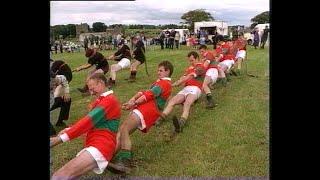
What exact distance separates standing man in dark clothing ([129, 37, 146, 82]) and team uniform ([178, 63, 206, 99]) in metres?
0.48

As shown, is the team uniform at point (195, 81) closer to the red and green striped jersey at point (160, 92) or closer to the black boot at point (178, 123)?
the red and green striped jersey at point (160, 92)

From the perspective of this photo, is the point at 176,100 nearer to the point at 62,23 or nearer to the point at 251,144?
the point at 251,144

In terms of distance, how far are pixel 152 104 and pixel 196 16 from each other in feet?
3.18

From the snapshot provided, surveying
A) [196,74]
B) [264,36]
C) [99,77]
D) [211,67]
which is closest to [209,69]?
[211,67]

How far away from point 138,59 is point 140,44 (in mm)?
169

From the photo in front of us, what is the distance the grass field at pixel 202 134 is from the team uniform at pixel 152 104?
2.8 inches

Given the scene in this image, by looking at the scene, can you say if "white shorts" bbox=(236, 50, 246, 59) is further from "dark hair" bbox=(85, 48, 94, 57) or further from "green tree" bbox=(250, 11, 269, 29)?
"dark hair" bbox=(85, 48, 94, 57)

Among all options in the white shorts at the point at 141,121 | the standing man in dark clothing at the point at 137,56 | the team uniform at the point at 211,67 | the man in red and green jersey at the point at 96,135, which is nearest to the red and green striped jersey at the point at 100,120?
the man in red and green jersey at the point at 96,135

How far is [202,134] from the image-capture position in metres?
5.29

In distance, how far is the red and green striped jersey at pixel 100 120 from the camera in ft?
16.6

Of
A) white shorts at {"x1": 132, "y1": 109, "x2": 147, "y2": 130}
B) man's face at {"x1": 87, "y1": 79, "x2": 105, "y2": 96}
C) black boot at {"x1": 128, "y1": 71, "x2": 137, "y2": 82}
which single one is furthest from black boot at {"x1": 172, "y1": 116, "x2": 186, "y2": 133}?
man's face at {"x1": 87, "y1": 79, "x2": 105, "y2": 96}

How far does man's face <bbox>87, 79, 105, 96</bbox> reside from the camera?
519cm
